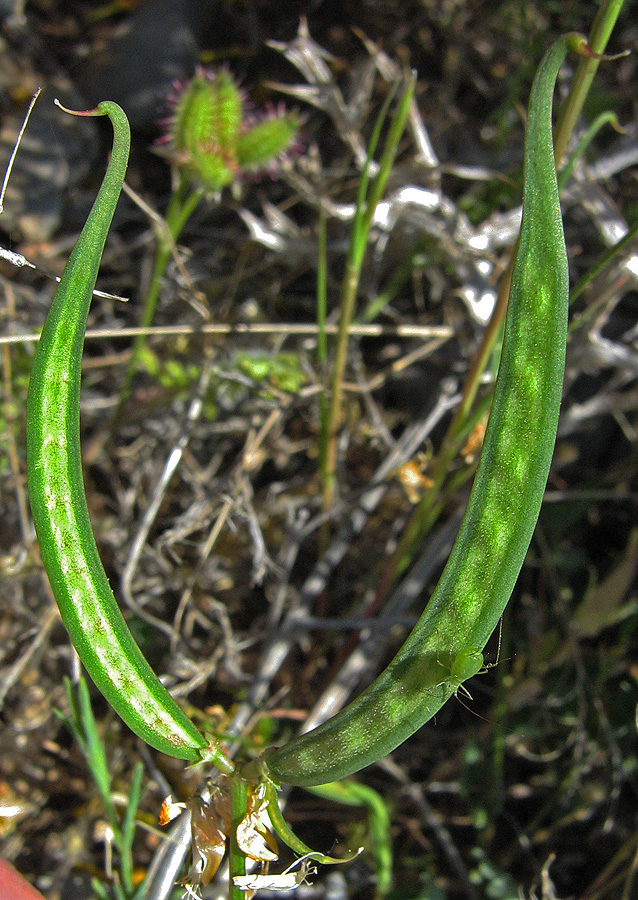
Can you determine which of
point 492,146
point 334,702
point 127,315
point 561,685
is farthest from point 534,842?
point 492,146

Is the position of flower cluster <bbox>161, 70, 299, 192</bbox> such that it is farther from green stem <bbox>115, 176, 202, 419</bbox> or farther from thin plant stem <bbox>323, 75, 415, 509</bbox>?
thin plant stem <bbox>323, 75, 415, 509</bbox>

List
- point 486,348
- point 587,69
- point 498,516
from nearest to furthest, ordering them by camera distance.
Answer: point 498,516, point 587,69, point 486,348

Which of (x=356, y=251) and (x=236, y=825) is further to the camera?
(x=356, y=251)

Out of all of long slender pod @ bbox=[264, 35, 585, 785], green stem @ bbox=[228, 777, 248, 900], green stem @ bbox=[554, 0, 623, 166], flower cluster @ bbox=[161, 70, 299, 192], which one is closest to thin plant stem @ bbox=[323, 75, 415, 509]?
flower cluster @ bbox=[161, 70, 299, 192]

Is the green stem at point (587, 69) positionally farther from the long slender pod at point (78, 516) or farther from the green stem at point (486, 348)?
the long slender pod at point (78, 516)

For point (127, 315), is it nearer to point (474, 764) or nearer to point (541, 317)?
point (474, 764)

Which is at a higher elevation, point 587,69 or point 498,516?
point 587,69

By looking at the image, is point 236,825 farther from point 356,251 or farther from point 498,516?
point 356,251

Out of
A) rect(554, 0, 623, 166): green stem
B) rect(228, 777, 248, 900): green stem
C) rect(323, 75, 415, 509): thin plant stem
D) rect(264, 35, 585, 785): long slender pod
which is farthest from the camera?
rect(323, 75, 415, 509): thin plant stem

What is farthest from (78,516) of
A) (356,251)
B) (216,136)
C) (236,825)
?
(216,136)
